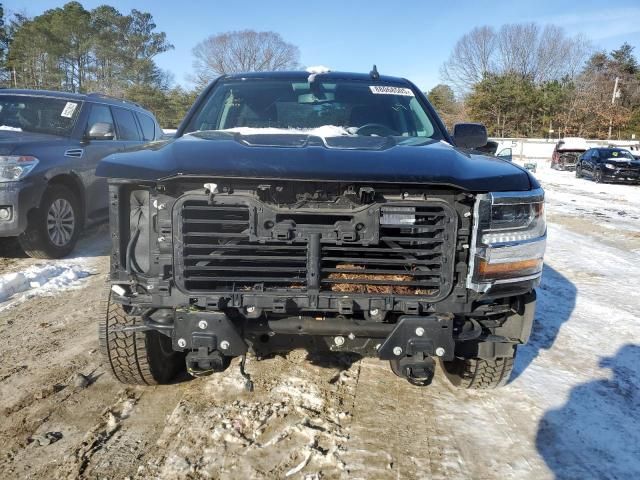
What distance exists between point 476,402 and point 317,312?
1.27 metres

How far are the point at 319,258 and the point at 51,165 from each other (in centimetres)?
439

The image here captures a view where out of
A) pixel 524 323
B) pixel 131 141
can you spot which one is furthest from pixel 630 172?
pixel 524 323

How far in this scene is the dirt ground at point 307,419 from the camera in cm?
229

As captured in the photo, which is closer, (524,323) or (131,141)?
(524,323)

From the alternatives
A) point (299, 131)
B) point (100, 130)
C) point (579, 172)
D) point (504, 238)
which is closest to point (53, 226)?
point (100, 130)

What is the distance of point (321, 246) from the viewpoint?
87.3 inches

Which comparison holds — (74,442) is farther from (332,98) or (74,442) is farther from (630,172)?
(630,172)

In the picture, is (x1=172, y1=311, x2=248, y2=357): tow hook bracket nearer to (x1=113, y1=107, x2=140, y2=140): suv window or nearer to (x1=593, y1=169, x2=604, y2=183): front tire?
(x1=113, y1=107, x2=140, y2=140): suv window

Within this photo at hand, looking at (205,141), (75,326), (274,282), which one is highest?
(205,141)

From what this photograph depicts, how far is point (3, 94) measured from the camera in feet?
20.0

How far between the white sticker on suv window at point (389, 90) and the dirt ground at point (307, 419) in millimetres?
2033

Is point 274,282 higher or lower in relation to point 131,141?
lower

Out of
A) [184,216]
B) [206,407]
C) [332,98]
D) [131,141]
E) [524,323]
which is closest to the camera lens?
[184,216]

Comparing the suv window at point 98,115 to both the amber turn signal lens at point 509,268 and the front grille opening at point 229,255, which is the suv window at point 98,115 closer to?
the front grille opening at point 229,255
